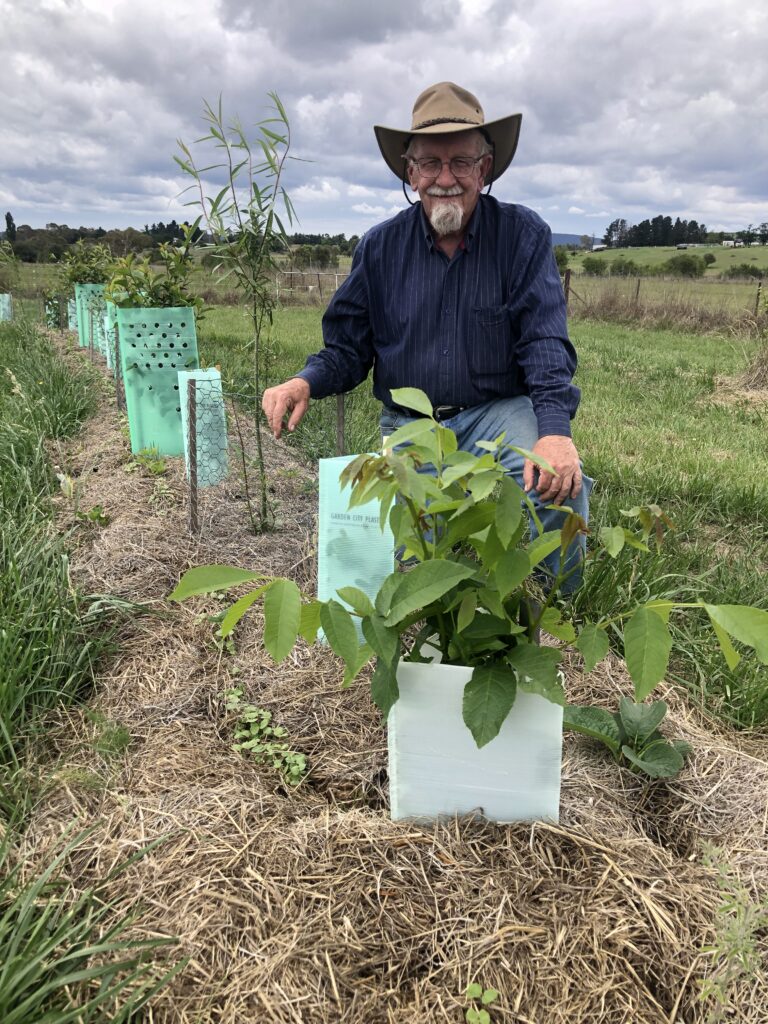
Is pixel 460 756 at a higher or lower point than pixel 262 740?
higher

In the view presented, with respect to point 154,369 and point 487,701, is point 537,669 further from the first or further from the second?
point 154,369

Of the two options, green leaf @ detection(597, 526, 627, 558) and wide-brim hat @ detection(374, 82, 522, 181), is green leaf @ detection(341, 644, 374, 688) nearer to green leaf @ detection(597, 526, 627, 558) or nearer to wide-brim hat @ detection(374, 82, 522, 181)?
green leaf @ detection(597, 526, 627, 558)

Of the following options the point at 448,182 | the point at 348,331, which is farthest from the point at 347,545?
the point at 448,182

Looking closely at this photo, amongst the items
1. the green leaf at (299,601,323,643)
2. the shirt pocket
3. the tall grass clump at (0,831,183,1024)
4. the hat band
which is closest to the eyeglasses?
the hat band

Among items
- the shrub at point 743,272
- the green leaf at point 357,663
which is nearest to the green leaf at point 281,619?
the green leaf at point 357,663

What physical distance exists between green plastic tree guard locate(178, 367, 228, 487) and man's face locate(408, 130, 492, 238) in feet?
4.21

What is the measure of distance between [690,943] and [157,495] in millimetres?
2722

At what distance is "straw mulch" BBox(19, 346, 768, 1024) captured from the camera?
117 cm

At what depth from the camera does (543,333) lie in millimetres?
2420

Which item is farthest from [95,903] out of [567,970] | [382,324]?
[382,324]

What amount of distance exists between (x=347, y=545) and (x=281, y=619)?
1.00 meters

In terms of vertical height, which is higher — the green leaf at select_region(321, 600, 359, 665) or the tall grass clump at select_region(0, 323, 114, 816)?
the green leaf at select_region(321, 600, 359, 665)

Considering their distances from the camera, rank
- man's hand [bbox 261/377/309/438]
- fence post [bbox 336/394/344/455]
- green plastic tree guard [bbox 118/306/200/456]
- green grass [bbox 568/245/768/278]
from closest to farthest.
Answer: man's hand [bbox 261/377/309/438] → fence post [bbox 336/394/344/455] → green plastic tree guard [bbox 118/306/200/456] → green grass [bbox 568/245/768/278]

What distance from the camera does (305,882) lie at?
1343 mm
